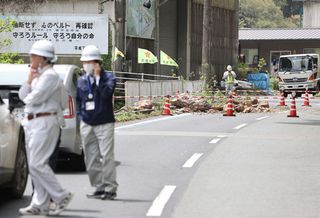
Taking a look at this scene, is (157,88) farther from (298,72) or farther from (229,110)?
(298,72)

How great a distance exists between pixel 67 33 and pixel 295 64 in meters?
18.9

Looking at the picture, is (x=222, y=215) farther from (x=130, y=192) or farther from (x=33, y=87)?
(x=33, y=87)

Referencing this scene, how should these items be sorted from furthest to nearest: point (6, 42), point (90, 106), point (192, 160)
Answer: point (6, 42) → point (192, 160) → point (90, 106)

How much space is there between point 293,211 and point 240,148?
7121 millimetres

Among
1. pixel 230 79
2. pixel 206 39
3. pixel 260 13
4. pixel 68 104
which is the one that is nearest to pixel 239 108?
pixel 230 79

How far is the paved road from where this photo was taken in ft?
27.7

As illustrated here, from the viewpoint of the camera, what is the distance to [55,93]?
7.70 meters

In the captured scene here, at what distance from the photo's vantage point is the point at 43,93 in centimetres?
752


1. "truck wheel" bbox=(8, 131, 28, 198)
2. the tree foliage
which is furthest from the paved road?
the tree foliage

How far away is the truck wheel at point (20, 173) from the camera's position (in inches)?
340

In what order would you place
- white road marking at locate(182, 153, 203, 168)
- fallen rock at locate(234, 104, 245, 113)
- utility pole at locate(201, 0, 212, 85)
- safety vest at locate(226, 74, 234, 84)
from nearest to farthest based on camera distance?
1. white road marking at locate(182, 153, 203, 168)
2. fallen rock at locate(234, 104, 245, 113)
3. safety vest at locate(226, 74, 234, 84)
4. utility pole at locate(201, 0, 212, 85)

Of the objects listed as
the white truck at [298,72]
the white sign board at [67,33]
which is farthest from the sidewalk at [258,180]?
the white truck at [298,72]

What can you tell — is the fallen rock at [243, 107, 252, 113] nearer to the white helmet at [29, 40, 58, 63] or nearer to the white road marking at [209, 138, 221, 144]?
the white road marking at [209, 138, 221, 144]

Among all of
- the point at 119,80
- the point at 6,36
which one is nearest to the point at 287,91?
the point at 119,80
